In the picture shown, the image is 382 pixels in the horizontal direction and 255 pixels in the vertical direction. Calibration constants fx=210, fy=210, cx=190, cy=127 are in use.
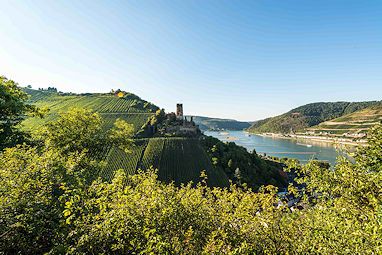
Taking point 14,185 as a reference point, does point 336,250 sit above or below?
below

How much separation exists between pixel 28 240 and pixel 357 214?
11.0 metres

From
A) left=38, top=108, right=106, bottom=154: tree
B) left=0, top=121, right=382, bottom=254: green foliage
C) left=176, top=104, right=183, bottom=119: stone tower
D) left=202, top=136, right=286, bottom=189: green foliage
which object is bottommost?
left=202, top=136, right=286, bottom=189: green foliage

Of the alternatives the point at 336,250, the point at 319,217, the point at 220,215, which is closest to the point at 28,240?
the point at 220,215

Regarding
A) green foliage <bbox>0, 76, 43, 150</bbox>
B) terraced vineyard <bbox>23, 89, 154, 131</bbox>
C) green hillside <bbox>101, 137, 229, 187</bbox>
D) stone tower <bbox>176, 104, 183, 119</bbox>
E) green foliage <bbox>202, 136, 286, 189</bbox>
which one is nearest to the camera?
green foliage <bbox>0, 76, 43, 150</bbox>

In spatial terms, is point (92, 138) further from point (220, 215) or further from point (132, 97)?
point (132, 97)

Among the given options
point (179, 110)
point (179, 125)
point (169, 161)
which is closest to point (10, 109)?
point (169, 161)

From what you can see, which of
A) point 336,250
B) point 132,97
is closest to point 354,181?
point 336,250

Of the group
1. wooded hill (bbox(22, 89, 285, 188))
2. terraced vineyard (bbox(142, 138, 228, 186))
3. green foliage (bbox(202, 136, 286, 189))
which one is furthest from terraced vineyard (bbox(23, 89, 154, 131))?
green foliage (bbox(202, 136, 286, 189))

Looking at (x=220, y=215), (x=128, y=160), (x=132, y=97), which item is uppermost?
(x=132, y=97)

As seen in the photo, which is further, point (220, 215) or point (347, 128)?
point (347, 128)

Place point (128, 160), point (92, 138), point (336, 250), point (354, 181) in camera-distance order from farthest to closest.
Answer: point (128, 160) < point (92, 138) < point (354, 181) < point (336, 250)

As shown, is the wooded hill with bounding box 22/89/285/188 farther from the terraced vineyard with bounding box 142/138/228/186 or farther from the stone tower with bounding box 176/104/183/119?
the stone tower with bounding box 176/104/183/119

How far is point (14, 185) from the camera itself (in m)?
7.26

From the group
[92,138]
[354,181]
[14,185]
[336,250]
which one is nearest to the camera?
[336,250]
